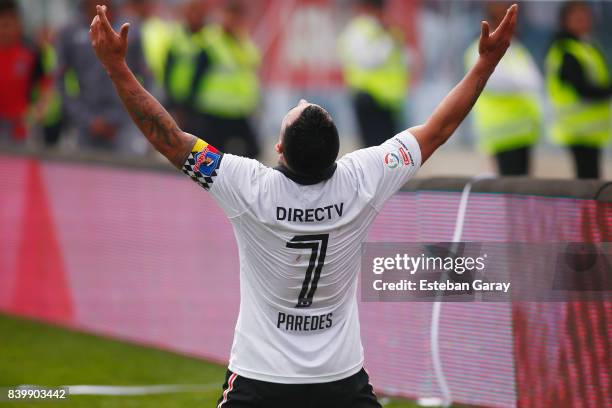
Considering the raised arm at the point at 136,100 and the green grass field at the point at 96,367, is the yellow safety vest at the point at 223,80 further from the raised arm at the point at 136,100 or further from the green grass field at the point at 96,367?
the raised arm at the point at 136,100

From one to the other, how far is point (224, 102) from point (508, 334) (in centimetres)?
691

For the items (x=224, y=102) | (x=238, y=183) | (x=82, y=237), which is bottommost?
(x=238, y=183)

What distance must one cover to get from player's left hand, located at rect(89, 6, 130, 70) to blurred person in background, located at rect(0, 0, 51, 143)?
893cm

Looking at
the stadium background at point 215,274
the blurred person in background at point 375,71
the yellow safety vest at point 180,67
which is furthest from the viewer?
the blurred person in background at point 375,71

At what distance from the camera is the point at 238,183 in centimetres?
401

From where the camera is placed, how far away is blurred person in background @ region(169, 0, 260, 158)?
490 inches

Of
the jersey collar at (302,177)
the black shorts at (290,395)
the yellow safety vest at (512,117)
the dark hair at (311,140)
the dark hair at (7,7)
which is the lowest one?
the black shorts at (290,395)

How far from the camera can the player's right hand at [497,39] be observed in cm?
430

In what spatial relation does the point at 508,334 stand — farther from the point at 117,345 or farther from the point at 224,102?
the point at 224,102

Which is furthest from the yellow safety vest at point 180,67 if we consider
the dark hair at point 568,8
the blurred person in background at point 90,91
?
the dark hair at point 568,8

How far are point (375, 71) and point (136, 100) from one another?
892 centimetres

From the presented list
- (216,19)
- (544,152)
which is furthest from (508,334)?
(216,19)

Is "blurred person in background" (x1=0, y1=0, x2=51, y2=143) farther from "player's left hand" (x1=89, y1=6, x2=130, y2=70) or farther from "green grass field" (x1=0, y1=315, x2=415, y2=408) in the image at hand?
"player's left hand" (x1=89, y1=6, x2=130, y2=70)

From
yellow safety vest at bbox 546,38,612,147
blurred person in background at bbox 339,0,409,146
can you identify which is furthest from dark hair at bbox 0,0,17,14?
yellow safety vest at bbox 546,38,612,147
